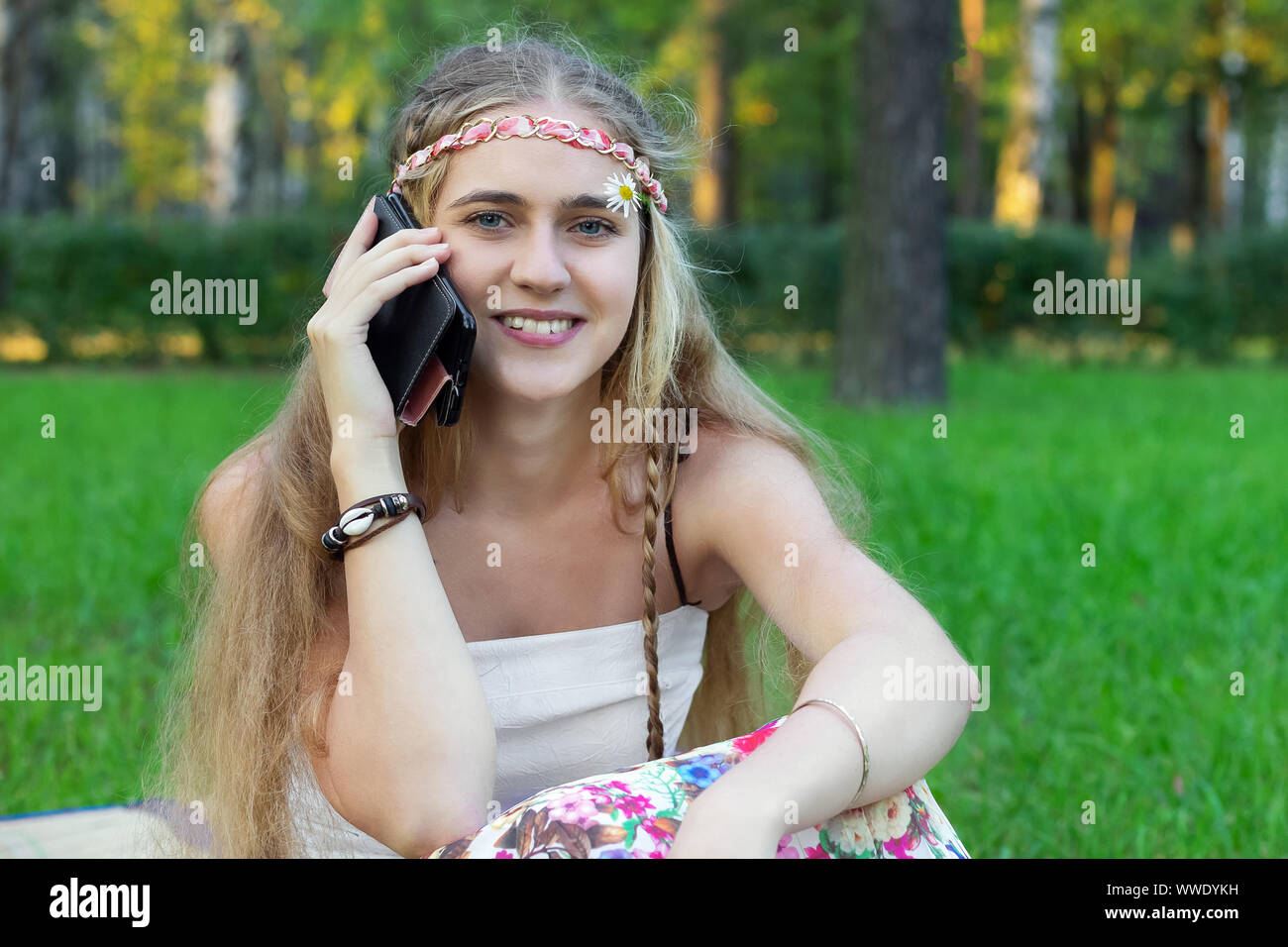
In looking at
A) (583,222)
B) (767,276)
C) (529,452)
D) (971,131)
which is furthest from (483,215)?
(971,131)

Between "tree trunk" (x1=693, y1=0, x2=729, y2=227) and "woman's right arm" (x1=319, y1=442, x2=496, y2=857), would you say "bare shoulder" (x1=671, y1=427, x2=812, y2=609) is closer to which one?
"woman's right arm" (x1=319, y1=442, x2=496, y2=857)

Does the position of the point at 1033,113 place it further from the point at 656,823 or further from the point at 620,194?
the point at 656,823

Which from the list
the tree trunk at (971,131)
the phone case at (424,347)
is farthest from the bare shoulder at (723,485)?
the tree trunk at (971,131)

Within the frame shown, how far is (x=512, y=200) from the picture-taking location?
7.09 feet

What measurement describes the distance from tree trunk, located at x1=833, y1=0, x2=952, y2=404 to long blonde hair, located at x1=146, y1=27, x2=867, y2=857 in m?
7.29

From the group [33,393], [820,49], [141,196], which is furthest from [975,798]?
[141,196]

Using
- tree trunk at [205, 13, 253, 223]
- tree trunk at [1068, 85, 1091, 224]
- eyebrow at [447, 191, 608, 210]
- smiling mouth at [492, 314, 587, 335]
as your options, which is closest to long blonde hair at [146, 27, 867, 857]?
eyebrow at [447, 191, 608, 210]

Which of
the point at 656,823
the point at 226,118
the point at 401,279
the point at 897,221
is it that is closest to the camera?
the point at 656,823

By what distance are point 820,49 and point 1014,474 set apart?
1641 centimetres

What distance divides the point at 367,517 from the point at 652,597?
0.54 metres

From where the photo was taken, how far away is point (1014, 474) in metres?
6.88

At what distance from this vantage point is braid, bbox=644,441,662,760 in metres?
2.26

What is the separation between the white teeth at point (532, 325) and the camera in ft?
7.07
